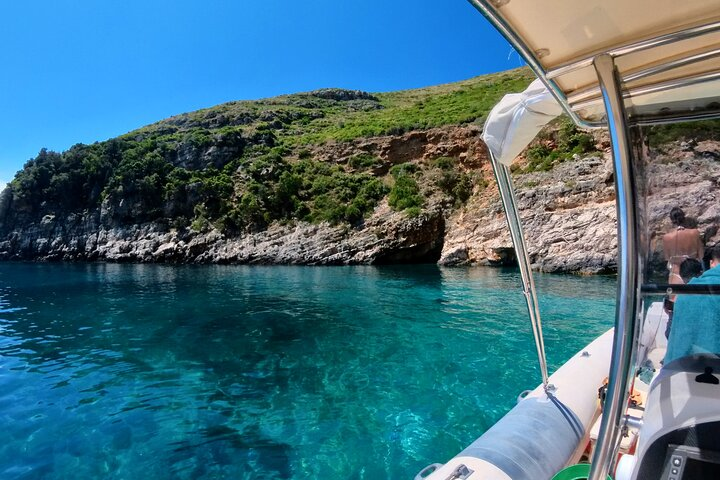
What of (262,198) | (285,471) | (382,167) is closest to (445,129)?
(382,167)

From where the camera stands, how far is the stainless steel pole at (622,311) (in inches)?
57.7

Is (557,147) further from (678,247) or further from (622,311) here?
(622,311)

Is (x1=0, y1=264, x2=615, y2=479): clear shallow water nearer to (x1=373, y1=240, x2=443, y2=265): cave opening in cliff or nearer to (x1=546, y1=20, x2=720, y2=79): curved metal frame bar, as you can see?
(x1=546, y1=20, x2=720, y2=79): curved metal frame bar

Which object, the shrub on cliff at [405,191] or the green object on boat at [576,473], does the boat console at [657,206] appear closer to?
the green object on boat at [576,473]

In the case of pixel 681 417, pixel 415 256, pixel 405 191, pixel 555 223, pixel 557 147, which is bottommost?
pixel 415 256

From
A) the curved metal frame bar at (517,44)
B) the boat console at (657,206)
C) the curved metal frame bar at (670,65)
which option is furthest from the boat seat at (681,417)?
the curved metal frame bar at (517,44)

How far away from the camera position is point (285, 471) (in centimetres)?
379

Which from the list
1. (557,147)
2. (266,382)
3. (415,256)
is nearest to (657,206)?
(266,382)

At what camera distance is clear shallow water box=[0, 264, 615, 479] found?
159 inches

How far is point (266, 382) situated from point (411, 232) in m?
22.8

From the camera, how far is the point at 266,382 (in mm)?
6035

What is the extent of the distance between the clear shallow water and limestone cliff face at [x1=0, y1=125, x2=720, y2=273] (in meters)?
8.28

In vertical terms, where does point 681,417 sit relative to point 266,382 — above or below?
above

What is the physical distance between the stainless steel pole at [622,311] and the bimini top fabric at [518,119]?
2.80 feet
